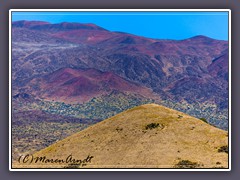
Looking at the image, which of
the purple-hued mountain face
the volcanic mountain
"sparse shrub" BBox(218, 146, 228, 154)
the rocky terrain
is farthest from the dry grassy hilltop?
the volcanic mountain

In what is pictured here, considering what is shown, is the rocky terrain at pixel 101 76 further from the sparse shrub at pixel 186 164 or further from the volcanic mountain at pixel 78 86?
the sparse shrub at pixel 186 164

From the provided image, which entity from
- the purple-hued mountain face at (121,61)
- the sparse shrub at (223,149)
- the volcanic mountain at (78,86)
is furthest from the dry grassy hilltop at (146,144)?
the volcanic mountain at (78,86)

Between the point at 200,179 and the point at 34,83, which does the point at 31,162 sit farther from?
the point at 34,83

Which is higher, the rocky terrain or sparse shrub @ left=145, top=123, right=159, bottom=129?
the rocky terrain

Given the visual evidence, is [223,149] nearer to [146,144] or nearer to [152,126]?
[146,144]

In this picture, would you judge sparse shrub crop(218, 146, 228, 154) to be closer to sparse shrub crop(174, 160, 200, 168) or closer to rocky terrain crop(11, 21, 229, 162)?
sparse shrub crop(174, 160, 200, 168)
